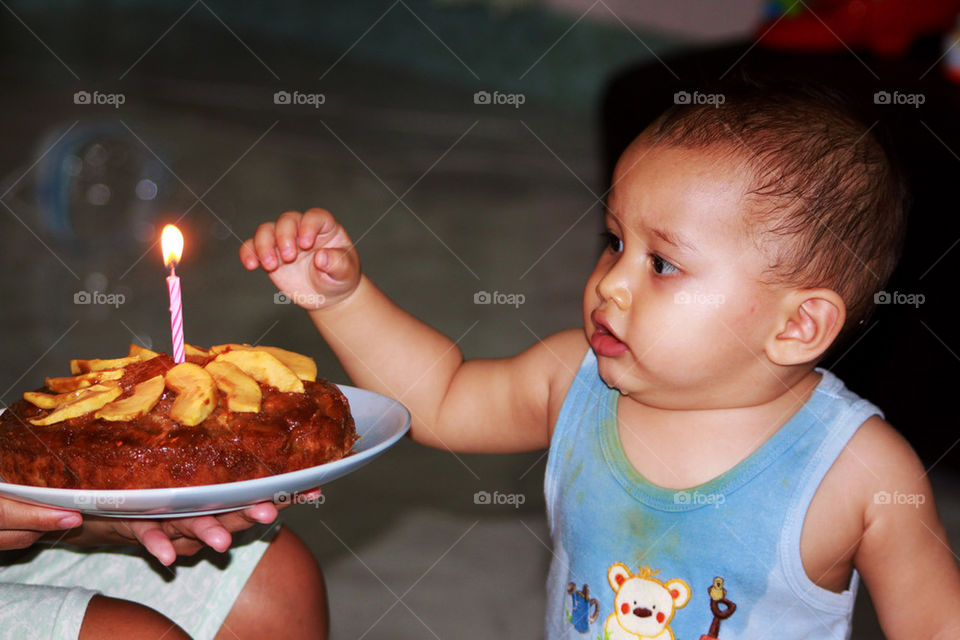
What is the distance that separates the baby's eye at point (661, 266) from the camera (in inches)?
41.8

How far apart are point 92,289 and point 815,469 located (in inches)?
104

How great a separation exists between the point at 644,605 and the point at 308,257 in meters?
0.59

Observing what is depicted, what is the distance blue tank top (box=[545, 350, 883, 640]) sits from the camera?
107 cm

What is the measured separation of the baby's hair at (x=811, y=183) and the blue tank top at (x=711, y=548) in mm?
170

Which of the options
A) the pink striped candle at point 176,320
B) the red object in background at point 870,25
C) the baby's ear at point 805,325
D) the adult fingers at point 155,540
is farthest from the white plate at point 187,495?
the red object in background at point 870,25

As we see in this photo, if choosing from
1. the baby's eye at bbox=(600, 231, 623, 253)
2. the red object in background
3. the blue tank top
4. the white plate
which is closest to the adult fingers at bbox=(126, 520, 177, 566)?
the white plate

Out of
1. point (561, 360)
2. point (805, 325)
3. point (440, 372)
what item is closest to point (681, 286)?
point (805, 325)

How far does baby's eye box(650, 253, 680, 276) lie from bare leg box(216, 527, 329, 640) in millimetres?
595

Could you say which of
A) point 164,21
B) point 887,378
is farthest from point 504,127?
A: point 887,378

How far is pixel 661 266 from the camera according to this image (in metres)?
1.07

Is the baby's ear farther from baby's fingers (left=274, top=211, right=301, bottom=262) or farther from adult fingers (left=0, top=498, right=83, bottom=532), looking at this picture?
→ adult fingers (left=0, top=498, right=83, bottom=532)

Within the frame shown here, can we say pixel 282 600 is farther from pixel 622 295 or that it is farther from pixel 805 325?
pixel 805 325

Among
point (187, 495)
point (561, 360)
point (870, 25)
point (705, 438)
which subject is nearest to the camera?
point (187, 495)

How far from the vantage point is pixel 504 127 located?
666 cm
